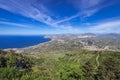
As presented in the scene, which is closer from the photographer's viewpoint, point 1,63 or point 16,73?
point 16,73

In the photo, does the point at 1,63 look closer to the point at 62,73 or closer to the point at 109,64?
the point at 62,73

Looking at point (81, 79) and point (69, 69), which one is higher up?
point (69, 69)

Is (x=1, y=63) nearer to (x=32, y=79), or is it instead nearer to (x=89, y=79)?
(x=32, y=79)

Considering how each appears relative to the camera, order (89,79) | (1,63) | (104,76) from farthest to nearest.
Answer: (1,63) < (104,76) < (89,79)

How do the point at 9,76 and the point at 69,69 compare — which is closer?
the point at 69,69

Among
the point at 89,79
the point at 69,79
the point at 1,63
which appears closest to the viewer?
the point at 69,79

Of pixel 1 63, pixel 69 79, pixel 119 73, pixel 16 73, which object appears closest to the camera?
pixel 69 79

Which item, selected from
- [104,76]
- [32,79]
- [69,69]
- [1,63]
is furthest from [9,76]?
[104,76]

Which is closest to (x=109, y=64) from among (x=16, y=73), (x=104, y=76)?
(x=104, y=76)

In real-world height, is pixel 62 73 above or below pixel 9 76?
above
